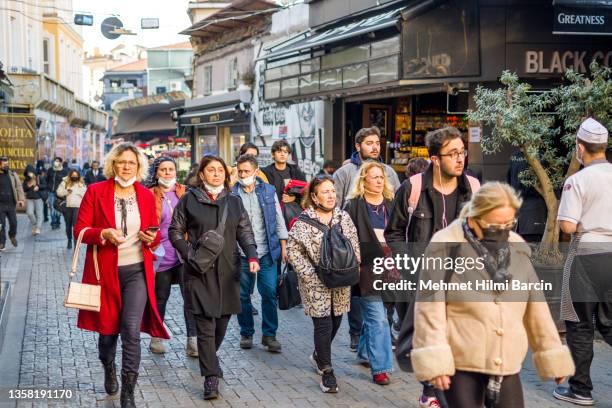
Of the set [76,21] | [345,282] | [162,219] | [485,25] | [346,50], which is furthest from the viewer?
[76,21]

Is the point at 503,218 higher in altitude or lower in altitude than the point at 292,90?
lower

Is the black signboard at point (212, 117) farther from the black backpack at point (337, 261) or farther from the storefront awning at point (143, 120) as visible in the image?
the black backpack at point (337, 261)

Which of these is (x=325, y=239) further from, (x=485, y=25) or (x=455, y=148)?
(x=485, y=25)

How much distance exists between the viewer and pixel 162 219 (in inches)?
291

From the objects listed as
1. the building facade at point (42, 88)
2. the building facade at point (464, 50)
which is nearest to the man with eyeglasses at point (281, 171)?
the building facade at point (464, 50)

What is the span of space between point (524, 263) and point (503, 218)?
0.31m

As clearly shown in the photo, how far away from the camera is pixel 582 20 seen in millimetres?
11867

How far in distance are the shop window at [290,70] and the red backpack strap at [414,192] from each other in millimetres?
13367

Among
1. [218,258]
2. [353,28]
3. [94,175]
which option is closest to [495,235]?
[218,258]

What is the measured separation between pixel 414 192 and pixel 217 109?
2399 centimetres

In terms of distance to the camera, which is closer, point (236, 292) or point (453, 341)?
point (453, 341)

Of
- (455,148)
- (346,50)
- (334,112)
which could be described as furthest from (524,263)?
(334,112)

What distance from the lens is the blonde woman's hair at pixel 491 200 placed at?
3.69m

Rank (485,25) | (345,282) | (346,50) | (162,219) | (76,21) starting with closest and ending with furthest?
(345,282)
(162,219)
(485,25)
(346,50)
(76,21)
